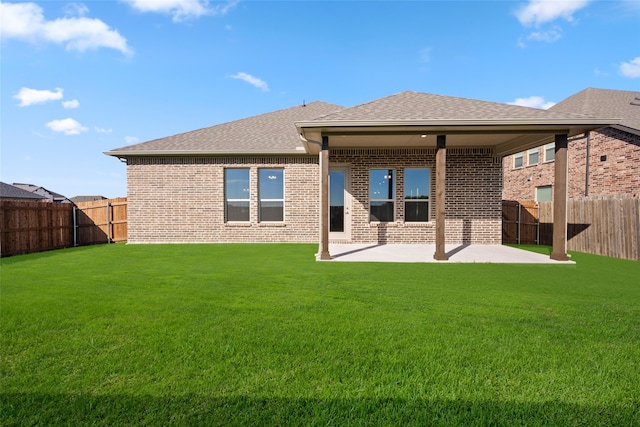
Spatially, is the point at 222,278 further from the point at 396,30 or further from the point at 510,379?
the point at 396,30

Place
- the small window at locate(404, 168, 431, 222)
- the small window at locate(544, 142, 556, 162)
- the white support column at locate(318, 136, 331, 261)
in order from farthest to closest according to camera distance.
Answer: the small window at locate(544, 142, 556, 162), the small window at locate(404, 168, 431, 222), the white support column at locate(318, 136, 331, 261)

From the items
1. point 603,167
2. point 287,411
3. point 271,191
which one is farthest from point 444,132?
point 603,167

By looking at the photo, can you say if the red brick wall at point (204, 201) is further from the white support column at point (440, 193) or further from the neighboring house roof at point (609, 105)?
the neighboring house roof at point (609, 105)

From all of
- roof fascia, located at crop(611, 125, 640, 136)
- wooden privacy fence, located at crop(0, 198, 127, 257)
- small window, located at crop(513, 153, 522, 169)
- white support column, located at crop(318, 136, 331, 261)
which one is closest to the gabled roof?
white support column, located at crop(318, 136, 331, 261)

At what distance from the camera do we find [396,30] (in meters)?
10.8

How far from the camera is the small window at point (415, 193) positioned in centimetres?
1069

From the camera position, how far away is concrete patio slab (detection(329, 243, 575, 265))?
25.0ft

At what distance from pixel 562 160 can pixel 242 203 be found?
949cm

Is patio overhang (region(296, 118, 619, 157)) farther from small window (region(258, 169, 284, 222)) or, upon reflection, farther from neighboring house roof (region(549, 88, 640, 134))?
neighboring house roof (region(549, 88, 640, 134))

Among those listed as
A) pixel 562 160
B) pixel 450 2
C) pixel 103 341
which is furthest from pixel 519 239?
pixel 103 341

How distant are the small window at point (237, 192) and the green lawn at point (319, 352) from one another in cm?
590

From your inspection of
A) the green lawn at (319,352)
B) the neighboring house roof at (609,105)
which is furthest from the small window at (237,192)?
the neighboring house roof at (609,105)

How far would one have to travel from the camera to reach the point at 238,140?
11.4 meters

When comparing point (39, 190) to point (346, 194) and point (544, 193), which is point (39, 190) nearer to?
point (346, 194)
